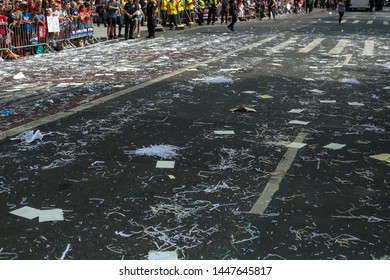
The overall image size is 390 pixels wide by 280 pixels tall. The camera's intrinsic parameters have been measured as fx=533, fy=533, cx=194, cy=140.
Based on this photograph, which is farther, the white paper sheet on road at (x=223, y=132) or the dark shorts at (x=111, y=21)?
the dark shorts at (x=111, y=21)

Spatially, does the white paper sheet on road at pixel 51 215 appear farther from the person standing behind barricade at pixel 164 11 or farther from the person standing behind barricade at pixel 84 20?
the person standing behind barricade at pixel 164 11

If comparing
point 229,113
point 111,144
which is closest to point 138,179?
point 111,144

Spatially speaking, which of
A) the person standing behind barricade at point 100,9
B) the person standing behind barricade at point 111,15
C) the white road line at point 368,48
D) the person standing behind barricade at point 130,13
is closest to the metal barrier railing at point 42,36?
the person standing behind barricade at point 111,15

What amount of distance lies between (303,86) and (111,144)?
5262 millimetres

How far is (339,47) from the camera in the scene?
18.4m

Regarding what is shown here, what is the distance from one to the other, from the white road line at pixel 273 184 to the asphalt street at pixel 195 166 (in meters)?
0.02

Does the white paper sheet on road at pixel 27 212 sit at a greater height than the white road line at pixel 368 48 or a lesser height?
lesser

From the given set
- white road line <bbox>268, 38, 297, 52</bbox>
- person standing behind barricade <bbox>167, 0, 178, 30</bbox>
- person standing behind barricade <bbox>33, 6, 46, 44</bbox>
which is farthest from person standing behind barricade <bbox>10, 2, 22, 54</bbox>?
person standing behind barricade <bbox>167, 0, 178, 30</bbox>

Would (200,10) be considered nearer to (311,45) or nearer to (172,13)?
(172,13)

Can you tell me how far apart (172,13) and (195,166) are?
23.4 metres

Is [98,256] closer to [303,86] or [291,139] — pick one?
[291,139]

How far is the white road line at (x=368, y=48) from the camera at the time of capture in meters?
16.6

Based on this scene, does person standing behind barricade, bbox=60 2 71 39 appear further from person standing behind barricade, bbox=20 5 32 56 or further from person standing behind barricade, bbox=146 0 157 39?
person standing behind barricade, bbox=146 0 157 39

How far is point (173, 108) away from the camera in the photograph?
814 centimetres
